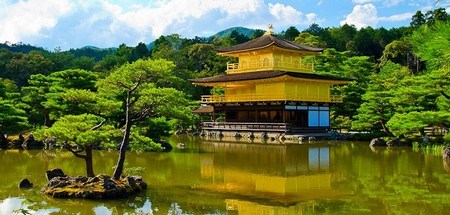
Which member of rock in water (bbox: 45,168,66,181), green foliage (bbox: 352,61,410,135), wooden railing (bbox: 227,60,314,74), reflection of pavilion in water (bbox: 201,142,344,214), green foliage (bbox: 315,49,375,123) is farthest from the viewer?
wooden railing (bbox: 227,60,314,74)

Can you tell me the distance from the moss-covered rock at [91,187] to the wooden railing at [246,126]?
62.4ft

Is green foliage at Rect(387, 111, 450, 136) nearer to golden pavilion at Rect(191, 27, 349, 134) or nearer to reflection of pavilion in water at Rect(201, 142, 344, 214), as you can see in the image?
reflection of pavilion in water at Rect(201, 142, 344, 214)

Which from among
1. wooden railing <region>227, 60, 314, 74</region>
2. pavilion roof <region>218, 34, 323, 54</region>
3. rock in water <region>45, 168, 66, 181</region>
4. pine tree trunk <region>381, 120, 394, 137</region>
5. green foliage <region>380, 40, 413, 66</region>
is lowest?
rock in water <region>45, 168, 66, 181</region>

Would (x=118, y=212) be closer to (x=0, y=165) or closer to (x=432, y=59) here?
(x=432, y=59)

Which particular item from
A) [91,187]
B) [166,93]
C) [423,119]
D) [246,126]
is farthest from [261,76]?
[91,187]

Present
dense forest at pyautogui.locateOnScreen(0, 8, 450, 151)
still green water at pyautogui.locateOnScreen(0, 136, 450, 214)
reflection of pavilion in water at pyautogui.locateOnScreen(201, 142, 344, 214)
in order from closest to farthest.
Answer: still green water at pyautogui.locateOnScreen(0, 136, 450, 214)
reflection of pavilion in water at pyautogui.locateOnScreen(201, 142, 344, 214)
dense forest at pyautogui.locateOnScreen(0, 8, 450, 151)

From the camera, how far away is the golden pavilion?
103ft

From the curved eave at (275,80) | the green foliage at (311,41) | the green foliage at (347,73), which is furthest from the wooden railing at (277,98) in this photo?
the green foliage at (311,41)

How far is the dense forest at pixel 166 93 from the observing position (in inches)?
425

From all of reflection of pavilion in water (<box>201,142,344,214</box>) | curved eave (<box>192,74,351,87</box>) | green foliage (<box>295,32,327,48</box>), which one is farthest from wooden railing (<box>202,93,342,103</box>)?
green foliage (<box>295,32,327,48</box>)

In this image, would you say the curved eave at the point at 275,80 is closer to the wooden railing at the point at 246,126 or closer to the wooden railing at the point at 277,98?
the wooden railing at the point at 277,98

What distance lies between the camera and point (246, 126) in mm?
31797

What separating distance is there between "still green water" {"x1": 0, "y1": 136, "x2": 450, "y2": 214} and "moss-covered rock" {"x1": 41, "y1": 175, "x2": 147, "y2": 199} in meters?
0.25

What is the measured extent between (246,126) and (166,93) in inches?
816
